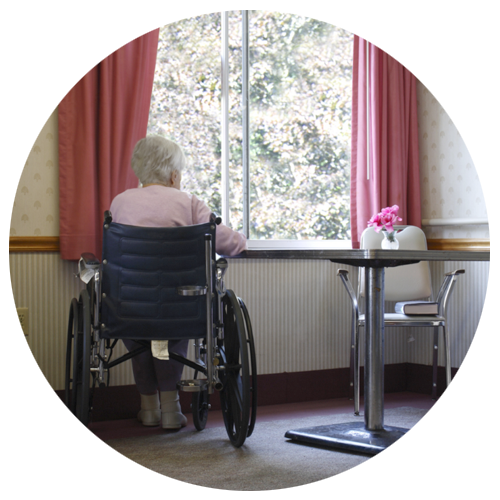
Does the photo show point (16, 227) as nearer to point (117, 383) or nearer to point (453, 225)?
point (117, 383)

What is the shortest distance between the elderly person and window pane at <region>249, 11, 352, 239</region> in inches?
35.2

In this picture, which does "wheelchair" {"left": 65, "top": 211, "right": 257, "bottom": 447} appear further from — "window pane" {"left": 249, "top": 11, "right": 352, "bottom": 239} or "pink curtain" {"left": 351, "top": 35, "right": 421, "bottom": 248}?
"pink curtain" {"left": 351, "top": 35, "right": 421, "bottom": 248}

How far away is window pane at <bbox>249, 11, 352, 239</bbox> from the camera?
3373 millimetres

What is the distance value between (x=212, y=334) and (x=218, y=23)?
1820 millimetres

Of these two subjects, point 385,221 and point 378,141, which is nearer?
point 385,221

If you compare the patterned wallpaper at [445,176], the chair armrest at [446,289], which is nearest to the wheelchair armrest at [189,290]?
the chair armrest at [446,289]

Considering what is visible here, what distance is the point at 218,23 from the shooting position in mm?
3238

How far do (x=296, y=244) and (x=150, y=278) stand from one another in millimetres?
1453

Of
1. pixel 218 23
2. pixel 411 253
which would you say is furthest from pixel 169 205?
pixel 218 23

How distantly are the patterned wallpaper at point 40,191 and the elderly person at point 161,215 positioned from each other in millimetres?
408

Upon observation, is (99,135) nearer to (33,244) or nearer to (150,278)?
(33,244)

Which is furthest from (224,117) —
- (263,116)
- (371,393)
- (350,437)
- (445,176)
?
(350,437)

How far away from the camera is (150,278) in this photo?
214 centimetres

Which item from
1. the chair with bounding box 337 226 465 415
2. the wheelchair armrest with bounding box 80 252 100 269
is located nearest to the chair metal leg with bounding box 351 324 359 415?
the chair with bounding box 337 226 465 415
